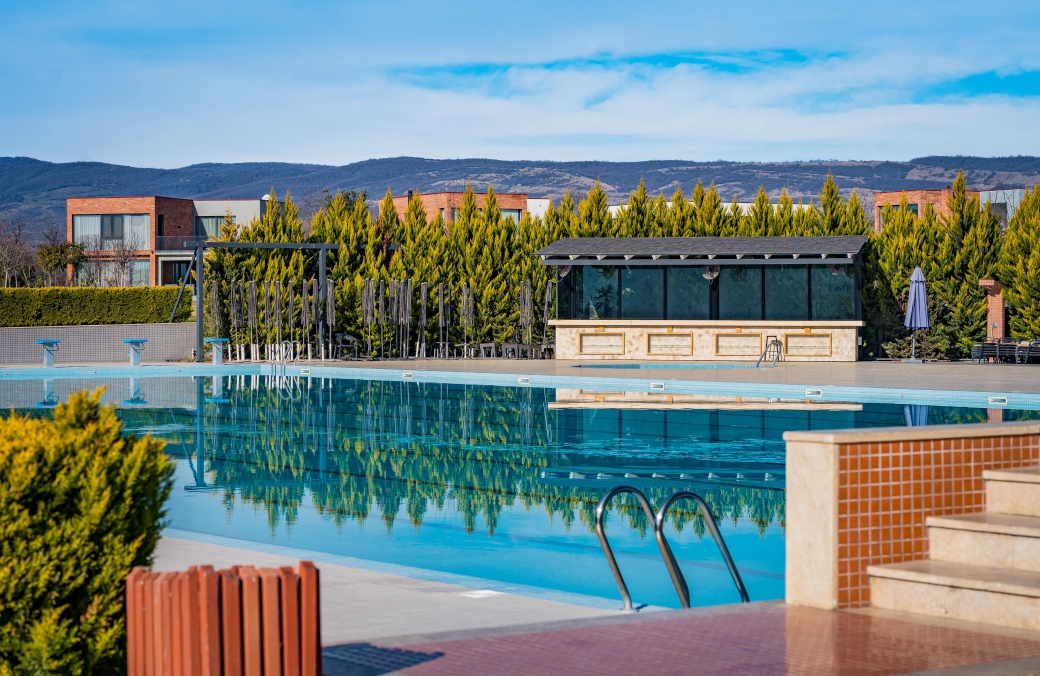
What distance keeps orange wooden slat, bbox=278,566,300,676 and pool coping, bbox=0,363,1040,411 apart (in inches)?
568

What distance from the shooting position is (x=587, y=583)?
24.2 feet


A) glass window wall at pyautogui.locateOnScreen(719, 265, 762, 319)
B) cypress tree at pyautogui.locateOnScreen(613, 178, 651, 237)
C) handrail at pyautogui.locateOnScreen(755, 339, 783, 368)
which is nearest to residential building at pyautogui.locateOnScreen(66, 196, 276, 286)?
cypress tree at pyautogui.locateOnScreen(613, 178, 651, 237)

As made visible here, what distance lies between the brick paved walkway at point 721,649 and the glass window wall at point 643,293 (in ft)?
76.7

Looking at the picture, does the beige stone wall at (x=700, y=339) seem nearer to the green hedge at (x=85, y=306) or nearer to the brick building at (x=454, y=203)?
the green hedge at (x=85, y=306)

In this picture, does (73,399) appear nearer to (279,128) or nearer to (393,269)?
(393,269)

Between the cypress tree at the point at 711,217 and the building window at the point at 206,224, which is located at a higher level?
the building window at the point at 206,224

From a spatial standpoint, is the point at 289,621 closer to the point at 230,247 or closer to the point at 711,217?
the point at 230,247

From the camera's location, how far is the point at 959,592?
5016 millimetres

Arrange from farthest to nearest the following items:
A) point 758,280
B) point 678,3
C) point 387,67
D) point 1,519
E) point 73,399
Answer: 1. point 387,67
2. point 678,3
3. point 758,280
4. point 73,399
5. point 1,519

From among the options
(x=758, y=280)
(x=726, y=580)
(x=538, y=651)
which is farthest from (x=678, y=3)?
(x=538, y=651)

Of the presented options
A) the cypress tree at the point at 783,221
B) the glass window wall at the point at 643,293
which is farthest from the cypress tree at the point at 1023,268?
the glass window wall at the point at 643,293

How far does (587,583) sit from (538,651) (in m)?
3.00

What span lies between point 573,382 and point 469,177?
469ft

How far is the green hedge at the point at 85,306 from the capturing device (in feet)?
106
